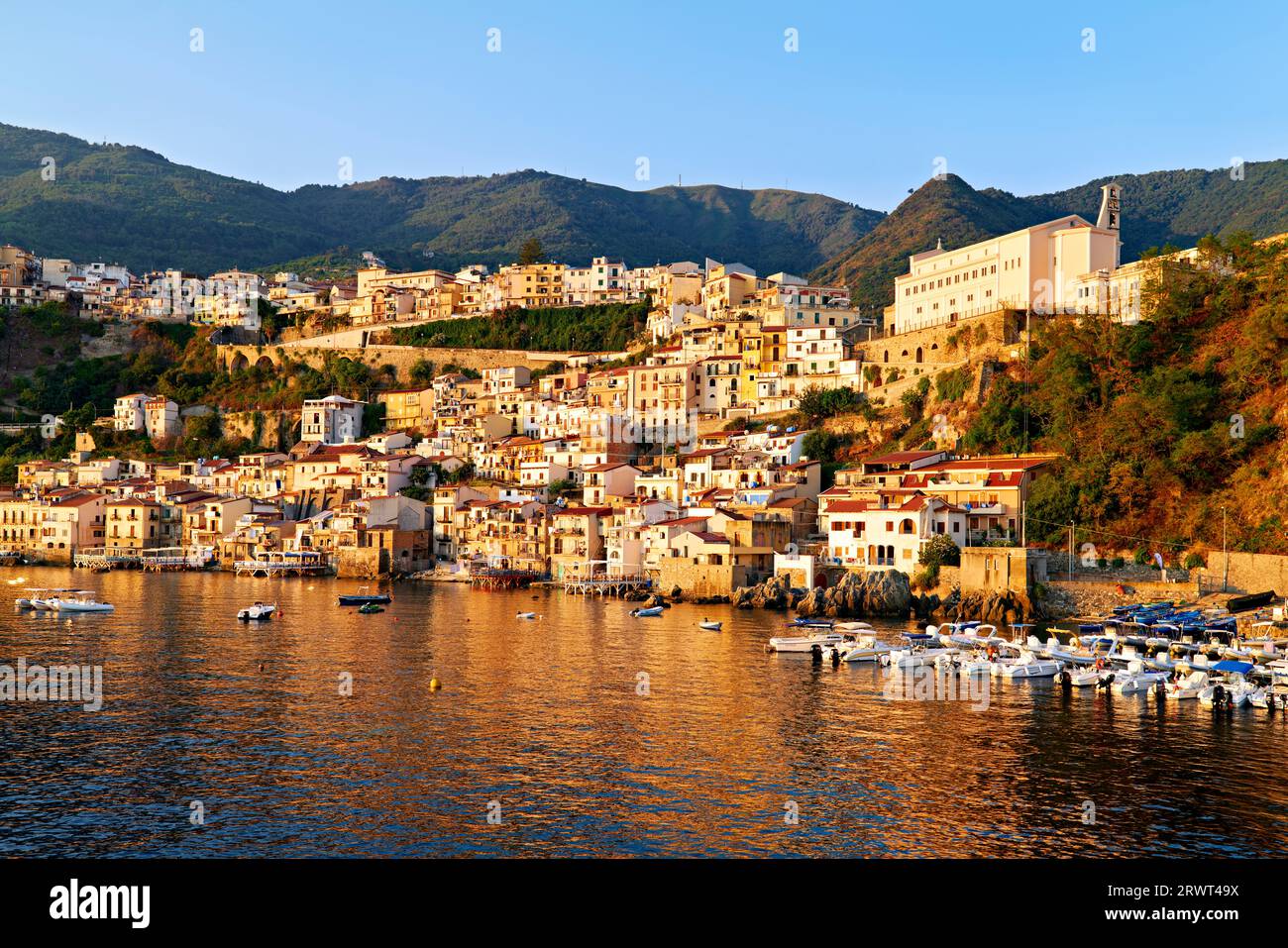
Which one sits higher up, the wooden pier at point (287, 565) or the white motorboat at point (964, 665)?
the wooden pier at point (287, 565)

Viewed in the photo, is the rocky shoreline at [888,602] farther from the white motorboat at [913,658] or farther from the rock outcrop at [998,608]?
the white motorboat at [913,658]

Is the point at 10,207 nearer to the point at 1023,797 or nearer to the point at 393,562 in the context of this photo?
the point at 393,562

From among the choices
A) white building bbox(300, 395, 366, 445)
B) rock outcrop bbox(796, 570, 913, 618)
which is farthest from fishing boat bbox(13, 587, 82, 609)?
white building bbox(300, 395, 366, 445)

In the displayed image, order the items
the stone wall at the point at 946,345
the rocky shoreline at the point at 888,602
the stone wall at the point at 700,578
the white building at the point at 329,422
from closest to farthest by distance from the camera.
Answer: the rocky shoreline at the point at 888,602
the stone wall at the point at 700,578
the stone wall at the point at 946,345
the white building at the point at 329,422

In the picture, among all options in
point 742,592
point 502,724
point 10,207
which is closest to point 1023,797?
point 502,724

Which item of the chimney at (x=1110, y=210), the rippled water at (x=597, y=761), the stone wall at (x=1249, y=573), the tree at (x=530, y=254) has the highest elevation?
the tree at (x=530, y=254)

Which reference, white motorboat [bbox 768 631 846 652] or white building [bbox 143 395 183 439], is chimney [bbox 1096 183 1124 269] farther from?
white building [bbox 143 395 183 439]

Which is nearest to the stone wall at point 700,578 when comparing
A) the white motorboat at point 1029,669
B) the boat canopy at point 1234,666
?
the white motorboat at point 1029,669

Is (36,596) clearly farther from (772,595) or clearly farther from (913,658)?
(913,658)
